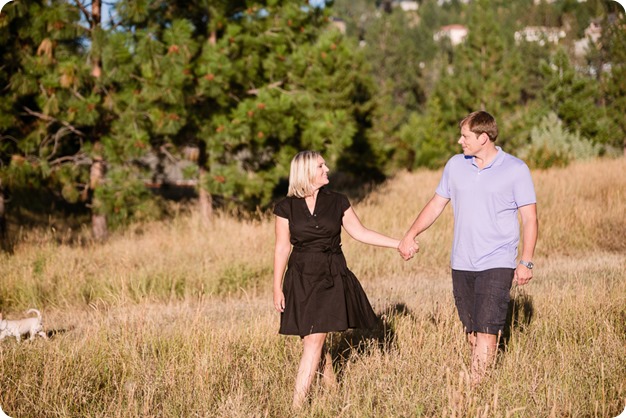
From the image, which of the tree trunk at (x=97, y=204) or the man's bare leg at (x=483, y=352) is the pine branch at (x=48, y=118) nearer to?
the tree trunk at (x=97, y=204)

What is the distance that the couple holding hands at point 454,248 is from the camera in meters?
4.35

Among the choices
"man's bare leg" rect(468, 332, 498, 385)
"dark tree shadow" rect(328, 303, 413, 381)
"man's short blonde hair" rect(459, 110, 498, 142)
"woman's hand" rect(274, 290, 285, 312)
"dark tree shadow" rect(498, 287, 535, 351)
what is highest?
"man's short blonde hair" rect(459, 110, 498, 142)

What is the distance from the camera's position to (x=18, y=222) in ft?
50.4

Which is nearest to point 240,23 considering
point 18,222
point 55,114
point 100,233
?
point 55,114

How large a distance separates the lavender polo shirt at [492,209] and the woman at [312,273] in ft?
2.65

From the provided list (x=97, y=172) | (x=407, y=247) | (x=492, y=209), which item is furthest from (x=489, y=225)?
(x=97, y=172)

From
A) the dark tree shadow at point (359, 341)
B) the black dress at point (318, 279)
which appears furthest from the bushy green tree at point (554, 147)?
the black dress at point (318, 279)

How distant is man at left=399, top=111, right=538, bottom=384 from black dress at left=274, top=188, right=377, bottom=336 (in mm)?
748

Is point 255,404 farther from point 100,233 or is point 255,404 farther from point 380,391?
point 100,233

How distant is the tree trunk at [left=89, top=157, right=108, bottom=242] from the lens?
11.9 metres

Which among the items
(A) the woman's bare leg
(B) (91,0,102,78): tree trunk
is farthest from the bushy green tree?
(A) the woman's bare leg

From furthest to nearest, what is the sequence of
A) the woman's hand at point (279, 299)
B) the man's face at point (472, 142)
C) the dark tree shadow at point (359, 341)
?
the dark tree shadow at point (359, 341) < the man's face at point (472, 142) < the woman's hand at point (279, 299)

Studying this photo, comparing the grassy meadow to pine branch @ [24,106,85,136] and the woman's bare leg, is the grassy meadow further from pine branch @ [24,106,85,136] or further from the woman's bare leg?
pine branch @ [24,106,85,136]

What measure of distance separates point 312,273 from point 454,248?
105cm
